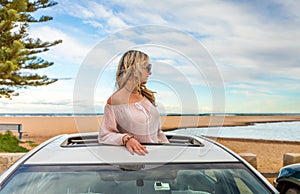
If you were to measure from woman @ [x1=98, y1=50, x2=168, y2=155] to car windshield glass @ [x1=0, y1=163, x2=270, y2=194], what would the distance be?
0.36 m

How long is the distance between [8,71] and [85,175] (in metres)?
12.2

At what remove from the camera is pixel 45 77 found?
18.5 m

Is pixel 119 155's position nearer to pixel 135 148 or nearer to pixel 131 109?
pixel 135 148

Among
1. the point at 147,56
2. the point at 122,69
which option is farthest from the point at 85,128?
the point at 147,56

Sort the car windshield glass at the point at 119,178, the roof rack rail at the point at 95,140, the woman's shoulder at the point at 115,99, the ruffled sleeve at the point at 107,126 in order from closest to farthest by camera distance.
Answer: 1. the car windshield glass at the point at 119,178
2. the ruffled sleeve at the point at 107,126
3. the woman's shoulder at the point at 115,99
4. the roof rack rail at the point at 95,140

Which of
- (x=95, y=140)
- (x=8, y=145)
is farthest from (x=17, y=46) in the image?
(x=95, y=140)

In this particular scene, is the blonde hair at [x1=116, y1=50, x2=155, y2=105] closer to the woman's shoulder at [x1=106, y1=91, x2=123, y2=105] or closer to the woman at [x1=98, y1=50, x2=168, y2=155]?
the woman at [x1=98, y1=50, x2=168, y2=155]

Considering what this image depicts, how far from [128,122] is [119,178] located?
1.90 ft

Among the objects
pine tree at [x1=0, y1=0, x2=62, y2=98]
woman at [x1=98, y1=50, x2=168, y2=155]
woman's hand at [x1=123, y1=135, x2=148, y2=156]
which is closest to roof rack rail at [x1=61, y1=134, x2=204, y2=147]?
woman at [x1=98, y1=50, x2=168, y2=155]

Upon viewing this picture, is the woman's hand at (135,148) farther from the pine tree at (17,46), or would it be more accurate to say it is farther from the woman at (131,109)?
the pine tree at (17,46)

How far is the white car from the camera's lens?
2326mm

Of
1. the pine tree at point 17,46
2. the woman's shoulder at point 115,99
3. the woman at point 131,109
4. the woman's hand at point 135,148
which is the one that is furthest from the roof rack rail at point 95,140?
the pine tree at point 17,46

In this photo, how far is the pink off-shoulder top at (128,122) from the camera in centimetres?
282

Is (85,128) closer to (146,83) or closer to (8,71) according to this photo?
(146,83)
